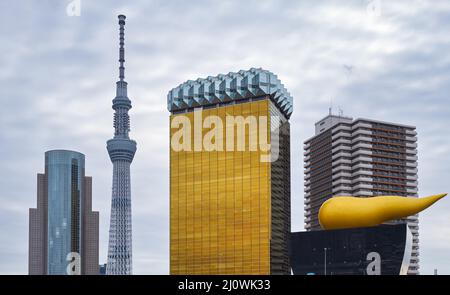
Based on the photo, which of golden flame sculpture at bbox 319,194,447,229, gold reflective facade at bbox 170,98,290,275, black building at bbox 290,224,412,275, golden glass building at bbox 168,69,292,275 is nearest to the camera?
golden flame sculpture at bbox 319,194,447,229

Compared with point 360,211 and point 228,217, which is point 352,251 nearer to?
point 360,211

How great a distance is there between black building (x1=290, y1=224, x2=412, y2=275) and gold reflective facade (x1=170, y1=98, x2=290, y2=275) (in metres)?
91.1

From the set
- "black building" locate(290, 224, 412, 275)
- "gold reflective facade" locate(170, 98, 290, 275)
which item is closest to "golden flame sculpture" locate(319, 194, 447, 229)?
"black building" locate(290, 224, 412, 275)

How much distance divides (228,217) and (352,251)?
10505 centimetres

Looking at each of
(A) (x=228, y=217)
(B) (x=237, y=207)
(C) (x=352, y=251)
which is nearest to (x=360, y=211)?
(C) (x=352, y=251)

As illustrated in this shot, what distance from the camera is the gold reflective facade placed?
184 m

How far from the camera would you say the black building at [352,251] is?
3418 inches

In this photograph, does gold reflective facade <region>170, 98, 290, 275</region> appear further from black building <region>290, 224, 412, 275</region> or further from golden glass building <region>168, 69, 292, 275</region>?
black building <region>290, 224, 412, 275</region>

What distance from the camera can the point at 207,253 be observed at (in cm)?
19125

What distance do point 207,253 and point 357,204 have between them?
12657 cm

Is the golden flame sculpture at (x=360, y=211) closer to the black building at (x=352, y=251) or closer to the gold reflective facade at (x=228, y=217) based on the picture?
the black building at (x=352, y=251)

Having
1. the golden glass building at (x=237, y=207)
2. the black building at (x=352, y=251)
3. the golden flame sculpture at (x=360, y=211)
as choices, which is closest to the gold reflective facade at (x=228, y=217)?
the golden glass building at (x=237, y=207)
